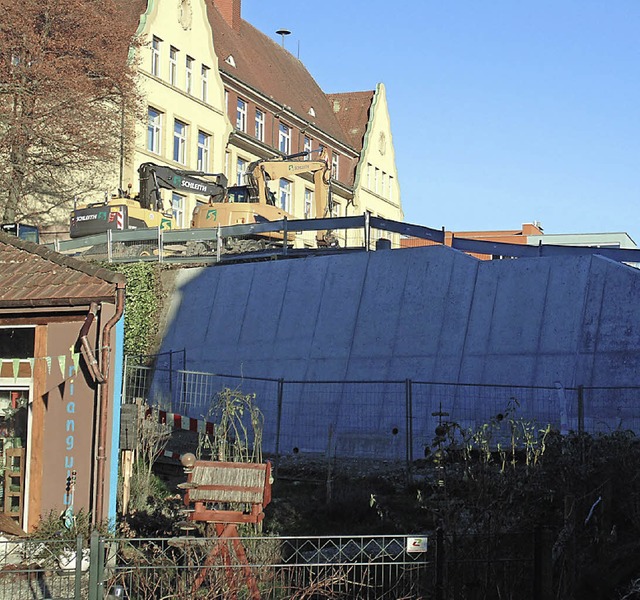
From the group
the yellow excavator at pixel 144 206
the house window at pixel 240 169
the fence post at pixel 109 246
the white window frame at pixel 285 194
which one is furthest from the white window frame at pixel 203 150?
the fence post at pixel 109 246

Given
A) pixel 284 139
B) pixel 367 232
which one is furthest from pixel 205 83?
pixel 367 232

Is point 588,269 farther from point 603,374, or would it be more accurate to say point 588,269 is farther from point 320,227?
point 320,227

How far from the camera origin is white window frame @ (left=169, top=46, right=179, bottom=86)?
134 feet

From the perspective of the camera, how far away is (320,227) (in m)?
23.6

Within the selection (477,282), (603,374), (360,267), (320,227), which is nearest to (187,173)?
(320,227)

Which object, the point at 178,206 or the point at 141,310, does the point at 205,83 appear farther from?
the point at 141,310

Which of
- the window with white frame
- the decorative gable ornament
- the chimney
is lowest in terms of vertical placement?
the window with white frame

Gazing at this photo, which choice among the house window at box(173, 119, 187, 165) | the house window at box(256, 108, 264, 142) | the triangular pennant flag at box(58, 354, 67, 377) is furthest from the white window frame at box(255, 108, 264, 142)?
the triangular pennant flag at box(58, 354, 67, 377)

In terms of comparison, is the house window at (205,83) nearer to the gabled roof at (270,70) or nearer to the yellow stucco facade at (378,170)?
the gabled roof at (270,70)

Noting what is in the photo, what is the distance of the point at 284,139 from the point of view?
167 feet

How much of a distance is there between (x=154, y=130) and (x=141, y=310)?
18.3 meters

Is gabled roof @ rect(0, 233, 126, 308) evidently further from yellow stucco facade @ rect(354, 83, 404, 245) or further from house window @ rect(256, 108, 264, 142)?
yellow stucco facade @ rect(354, 83, 404, 245)

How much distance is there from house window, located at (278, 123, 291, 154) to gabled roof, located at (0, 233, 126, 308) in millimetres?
36647

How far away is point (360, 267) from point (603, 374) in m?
5.49
